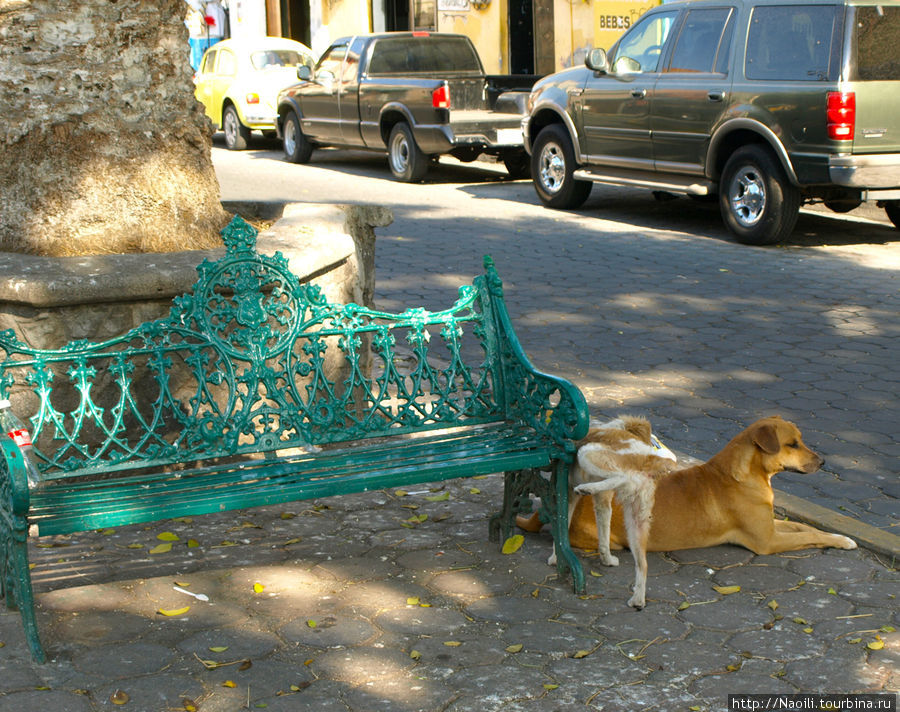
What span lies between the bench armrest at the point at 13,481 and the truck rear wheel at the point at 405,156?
12318mm

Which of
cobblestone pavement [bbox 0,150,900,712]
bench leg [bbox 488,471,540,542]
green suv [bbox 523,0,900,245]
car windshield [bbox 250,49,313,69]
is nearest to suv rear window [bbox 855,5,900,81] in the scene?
green suv [bbox 523,0,900,245]

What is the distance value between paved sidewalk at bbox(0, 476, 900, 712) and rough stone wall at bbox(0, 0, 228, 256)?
4.69 ft

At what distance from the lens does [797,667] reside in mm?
3465

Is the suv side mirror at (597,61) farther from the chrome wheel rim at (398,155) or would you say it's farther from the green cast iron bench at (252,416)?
the green cast iron bench at (252,416)

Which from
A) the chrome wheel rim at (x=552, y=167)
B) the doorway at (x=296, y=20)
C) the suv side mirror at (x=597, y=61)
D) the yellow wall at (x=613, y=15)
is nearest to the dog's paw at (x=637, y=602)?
the suv side mirror at (x=597, y=61)

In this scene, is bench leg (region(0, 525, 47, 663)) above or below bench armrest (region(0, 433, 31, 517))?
below

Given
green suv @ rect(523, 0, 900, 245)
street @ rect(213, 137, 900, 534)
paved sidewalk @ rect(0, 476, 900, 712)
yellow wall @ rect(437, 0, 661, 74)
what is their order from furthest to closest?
yellow wall @ rect(437, 0, 661, 74), green suv @ rect(523, 0, 900, 245), street @ rect(213, 137, 900, 534), paved sidewalk @ rect(0, 476, 900, 712)

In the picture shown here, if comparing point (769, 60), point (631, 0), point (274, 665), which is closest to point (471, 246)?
point (769, 60)

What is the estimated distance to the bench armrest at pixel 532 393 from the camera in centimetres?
397

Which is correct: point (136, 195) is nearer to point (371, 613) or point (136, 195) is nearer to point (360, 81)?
point (371, 613)

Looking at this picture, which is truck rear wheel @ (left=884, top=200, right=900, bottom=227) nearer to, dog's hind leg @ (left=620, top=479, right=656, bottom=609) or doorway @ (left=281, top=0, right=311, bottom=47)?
dog's hind leg @ (left=620, top=479, right=656, bottom=609)

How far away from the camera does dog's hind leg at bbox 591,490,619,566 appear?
4113 mm

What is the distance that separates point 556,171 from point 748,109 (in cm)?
322

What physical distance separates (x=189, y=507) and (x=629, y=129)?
9040 mm
